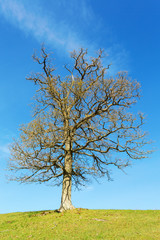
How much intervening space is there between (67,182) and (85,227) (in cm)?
569

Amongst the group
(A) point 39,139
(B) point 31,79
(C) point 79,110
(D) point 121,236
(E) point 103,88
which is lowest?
(D) point 121,236

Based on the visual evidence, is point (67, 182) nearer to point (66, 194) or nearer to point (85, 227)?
point (66, 194)

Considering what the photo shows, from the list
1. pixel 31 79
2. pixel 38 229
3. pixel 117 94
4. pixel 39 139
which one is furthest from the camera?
pixel 31 79

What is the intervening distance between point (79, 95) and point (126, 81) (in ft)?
16.5

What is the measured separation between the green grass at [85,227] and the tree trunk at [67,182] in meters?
0.82

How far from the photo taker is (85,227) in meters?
14.4

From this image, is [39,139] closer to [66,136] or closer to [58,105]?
[66,136]

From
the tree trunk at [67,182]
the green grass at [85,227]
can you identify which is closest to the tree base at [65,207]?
the tree trunk at [67,182]

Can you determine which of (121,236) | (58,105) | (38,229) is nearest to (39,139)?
(58,105)

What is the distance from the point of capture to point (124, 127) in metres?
20.6

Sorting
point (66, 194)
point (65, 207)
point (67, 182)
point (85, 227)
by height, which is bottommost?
point (85, 227)

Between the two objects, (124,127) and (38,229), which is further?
(124,127)

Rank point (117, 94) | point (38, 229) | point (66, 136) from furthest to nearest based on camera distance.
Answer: point (117, 94) → point (66, 136) → point (38, 229)

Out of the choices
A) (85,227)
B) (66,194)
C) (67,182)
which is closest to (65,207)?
(66,194)
